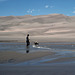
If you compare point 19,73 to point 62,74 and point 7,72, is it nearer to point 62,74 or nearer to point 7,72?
point 7,72

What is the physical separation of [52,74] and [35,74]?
591mm

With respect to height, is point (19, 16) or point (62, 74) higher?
point (19, 16)

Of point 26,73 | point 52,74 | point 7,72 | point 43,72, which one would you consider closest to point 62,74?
point 52,74

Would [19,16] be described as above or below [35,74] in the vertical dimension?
above

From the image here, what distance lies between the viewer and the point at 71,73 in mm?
5824

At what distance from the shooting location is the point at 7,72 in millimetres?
6016

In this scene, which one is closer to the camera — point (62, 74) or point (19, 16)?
point (62, 74)

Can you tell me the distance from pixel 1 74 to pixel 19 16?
10953cm

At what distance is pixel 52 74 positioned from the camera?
5723 millimetres

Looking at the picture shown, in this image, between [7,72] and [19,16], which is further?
[19,16]

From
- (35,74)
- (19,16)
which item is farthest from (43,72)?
(19,16)

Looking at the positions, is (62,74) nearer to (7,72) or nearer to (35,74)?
(35,74)

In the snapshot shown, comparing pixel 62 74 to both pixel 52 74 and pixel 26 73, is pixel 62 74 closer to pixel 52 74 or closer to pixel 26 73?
pixel 52 74

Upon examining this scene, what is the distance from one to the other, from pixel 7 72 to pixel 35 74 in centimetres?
106
